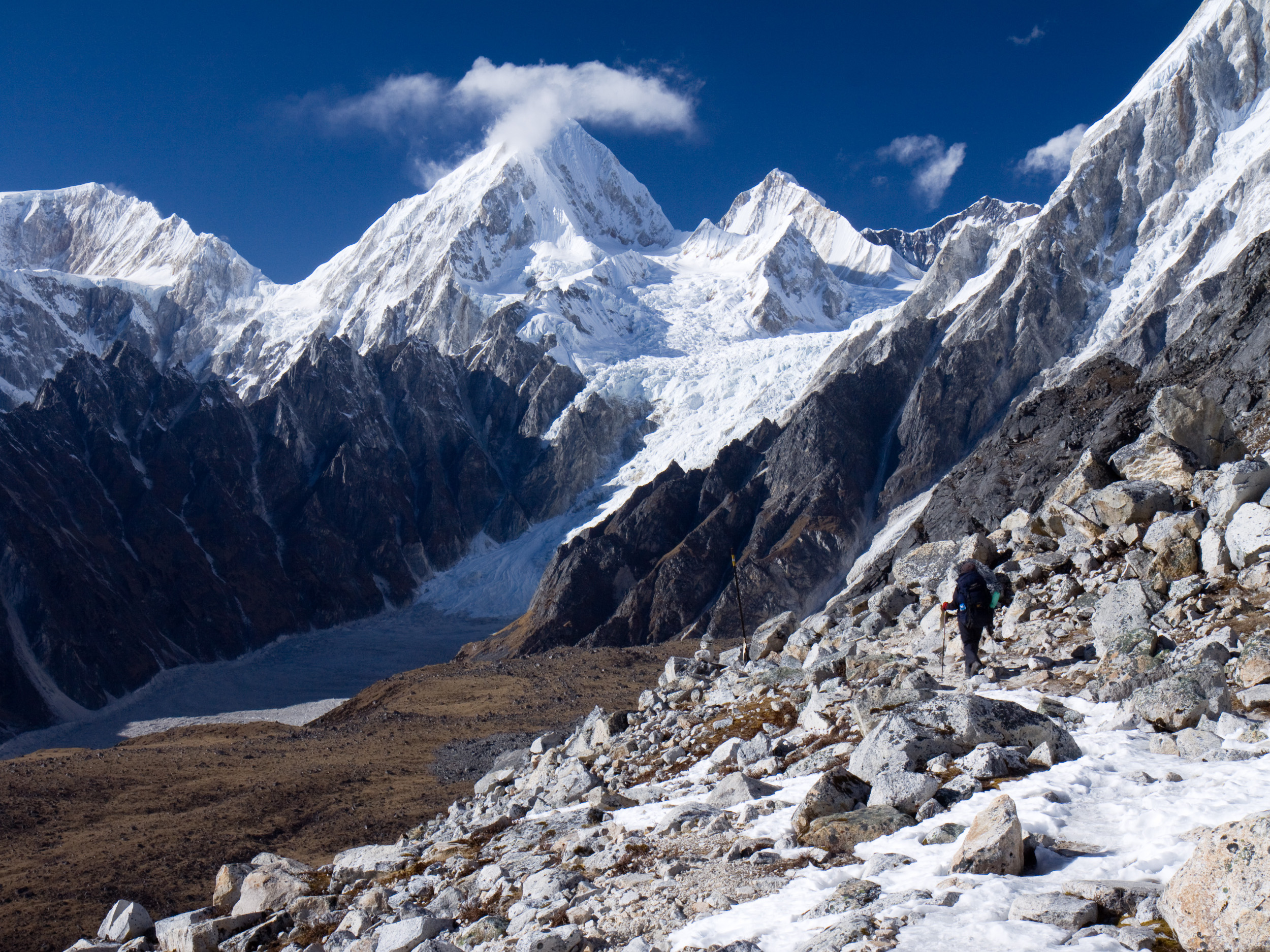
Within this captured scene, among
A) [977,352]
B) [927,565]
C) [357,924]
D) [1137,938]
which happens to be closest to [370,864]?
[357,924]

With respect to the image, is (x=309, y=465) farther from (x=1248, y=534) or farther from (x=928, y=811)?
(x=928, y=811)

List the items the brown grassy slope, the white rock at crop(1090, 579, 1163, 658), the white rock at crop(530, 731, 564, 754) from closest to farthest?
the white rock at crop(1090, 579, 1163, 658) → the white rock at crop(530, 731, 564, 754) → the brown grassy slope

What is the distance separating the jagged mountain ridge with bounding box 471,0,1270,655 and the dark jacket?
48624 mm

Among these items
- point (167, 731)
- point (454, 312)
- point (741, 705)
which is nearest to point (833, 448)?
point (167, 731)

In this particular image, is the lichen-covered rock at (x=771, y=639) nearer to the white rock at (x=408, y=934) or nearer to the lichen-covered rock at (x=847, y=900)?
the white rock at (x=408, y=934)

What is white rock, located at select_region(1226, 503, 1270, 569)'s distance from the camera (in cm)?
1195

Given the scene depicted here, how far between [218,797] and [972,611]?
94.7ft

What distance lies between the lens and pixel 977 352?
369ft

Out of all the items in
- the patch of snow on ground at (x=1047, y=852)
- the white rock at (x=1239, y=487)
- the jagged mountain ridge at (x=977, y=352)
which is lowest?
the patch of snow on ground at (x=1047, y=852)


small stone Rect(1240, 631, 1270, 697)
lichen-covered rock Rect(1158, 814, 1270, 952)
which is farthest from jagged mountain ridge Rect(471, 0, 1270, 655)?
lichen-covered rock Rect(1158, 814, 1270, 952)

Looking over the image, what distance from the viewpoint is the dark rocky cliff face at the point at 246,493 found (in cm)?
9494

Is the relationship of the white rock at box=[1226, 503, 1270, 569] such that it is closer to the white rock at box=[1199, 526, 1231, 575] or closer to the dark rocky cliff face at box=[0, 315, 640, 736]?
the white rock at box=[1199, 526, 1231, 575]

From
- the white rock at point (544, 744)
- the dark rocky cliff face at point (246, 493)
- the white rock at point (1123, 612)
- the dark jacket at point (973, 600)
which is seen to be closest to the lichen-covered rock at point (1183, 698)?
the white rock at point (1123, 612)

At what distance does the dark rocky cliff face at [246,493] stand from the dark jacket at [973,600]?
93026mm
